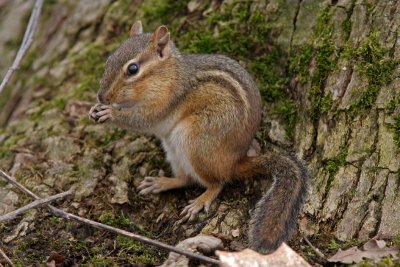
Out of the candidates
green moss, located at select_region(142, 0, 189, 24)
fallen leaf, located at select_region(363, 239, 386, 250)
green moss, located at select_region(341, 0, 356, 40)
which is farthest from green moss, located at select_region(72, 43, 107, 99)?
fallen leaf, located at select_region(363, 239, 386, 250)

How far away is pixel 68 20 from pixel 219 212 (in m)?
3.24

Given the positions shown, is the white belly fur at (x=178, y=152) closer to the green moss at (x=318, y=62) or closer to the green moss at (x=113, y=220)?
the green moss at (x=113, y=220)

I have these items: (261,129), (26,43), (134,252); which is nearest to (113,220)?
(134,252)

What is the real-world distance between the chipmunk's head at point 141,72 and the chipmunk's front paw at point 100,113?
4.0 inches

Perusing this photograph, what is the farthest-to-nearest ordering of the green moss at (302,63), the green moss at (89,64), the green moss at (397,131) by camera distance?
the green moss at (89,64), the green moss at (302,63), the green moss at (397,131)

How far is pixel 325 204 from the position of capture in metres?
4.04

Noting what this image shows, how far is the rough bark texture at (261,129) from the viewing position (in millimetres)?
4031

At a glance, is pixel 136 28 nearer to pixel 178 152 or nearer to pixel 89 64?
pixel 89 64

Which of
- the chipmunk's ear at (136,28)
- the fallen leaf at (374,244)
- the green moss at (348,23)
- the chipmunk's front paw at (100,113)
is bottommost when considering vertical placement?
the fallen leaf at (374,244)

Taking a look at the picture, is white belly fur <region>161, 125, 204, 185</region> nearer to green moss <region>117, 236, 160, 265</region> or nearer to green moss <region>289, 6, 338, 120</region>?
green moss <region>117, 236, 160, 265</region>

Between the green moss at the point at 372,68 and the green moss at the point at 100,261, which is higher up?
the green moss at the point at 372,68

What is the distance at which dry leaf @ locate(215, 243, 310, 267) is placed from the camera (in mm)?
3134

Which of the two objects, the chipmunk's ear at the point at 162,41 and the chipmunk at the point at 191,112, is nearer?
the chipmunk at the point at 191,112

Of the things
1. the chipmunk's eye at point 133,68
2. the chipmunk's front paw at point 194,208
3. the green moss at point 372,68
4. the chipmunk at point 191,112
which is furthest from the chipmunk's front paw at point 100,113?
the green moss at point 372,68
